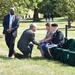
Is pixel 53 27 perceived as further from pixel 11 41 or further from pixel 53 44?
pixel 11 41

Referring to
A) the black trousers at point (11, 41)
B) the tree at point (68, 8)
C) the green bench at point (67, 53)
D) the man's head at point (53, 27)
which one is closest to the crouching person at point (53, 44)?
the man's head at point (53, 27)

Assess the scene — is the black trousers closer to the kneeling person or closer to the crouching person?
the kneeling person

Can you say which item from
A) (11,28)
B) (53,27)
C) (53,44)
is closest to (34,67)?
(53,44)

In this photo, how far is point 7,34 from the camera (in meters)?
12.5

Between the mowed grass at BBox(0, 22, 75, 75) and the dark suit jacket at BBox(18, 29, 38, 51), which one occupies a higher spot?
the dark suit jacket at BBox(18, 29, 38, 51)

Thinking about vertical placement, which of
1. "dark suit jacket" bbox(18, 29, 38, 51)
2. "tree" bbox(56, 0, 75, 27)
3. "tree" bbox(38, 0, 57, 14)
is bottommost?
"tree" bbox(38, 0, 57, 14)

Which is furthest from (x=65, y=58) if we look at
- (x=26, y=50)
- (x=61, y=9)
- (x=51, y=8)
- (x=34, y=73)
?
(x=51, y=8)

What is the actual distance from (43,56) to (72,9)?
80.5ft

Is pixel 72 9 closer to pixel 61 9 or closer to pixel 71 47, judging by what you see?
pixel 61 9

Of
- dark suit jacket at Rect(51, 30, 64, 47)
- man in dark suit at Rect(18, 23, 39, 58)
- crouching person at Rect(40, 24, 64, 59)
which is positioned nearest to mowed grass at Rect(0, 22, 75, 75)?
crouching person at Rect(40, 24, 64, 59)

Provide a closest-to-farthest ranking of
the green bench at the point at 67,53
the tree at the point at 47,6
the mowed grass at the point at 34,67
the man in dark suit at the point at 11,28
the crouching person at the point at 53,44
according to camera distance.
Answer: the mowed grass at the point at 34,67 → the green bench at the point at 67,53 → the crouching person at the point at 53,44 → the man in dark suit at the point at 11,28 → the tree at the point at 47,6

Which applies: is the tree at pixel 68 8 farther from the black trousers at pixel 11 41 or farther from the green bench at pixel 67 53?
the green bench at pixel 67 53

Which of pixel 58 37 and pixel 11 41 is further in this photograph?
pixel 11 41

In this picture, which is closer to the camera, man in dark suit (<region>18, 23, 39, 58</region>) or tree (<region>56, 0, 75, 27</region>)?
man in dark suit (<region>18, 23, 39, 58</region>)
